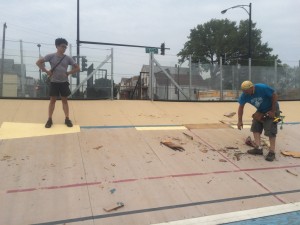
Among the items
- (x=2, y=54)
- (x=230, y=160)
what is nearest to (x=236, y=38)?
(x=2, y=54)

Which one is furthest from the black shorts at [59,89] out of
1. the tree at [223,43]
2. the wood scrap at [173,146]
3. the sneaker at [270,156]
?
the tree at [223,43]

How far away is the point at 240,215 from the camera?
12.7 ft

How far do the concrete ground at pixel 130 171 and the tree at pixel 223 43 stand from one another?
5480 centimetres

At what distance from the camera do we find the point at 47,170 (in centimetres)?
470

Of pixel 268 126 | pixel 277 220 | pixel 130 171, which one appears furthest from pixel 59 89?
pixel 277 220

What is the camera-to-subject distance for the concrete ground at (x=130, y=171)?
3.86 metres

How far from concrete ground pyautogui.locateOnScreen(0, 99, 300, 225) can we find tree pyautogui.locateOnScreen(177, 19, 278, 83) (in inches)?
2158

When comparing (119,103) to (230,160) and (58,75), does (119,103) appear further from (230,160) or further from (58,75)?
(230,160)

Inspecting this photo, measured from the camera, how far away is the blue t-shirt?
600 centimetres

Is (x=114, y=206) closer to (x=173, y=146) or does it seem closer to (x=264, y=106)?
(x=173, y=146)

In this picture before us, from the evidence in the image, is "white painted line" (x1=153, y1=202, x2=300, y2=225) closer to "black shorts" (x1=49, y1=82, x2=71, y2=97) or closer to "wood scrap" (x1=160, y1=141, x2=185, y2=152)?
"wood scrap" (x1=160, y1=141, x2=185, y2=152)

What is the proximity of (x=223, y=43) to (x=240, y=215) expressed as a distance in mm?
65011

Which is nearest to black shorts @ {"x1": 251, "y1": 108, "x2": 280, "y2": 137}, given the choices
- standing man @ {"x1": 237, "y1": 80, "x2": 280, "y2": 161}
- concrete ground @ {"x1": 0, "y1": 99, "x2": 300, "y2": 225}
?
standing man @ {"x1": 237, "y1": 80, "x2": 280, "y2": 161}

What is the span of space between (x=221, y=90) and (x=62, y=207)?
41.7 feet
